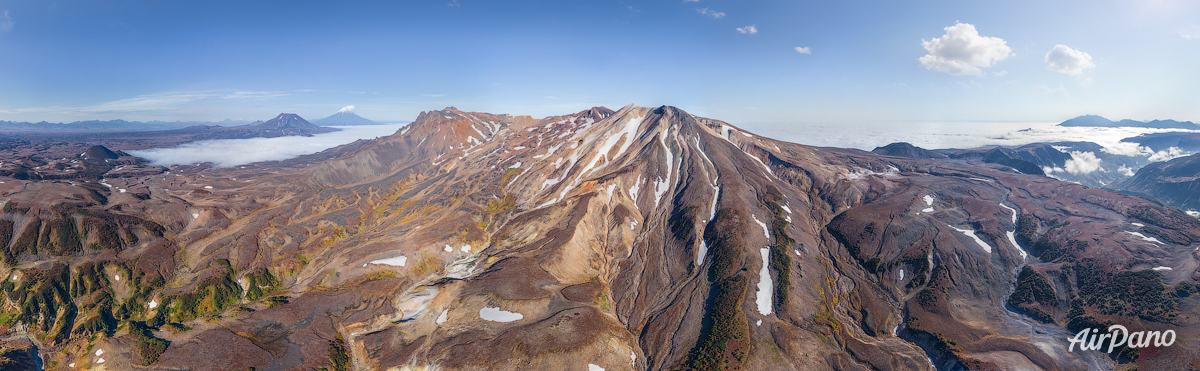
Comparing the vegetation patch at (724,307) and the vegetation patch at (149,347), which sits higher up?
the vegetation patch at (724,307)

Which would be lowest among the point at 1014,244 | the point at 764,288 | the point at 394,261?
the point at 394,261

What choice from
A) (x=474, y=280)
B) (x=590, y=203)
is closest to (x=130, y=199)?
(x=474, y=280)

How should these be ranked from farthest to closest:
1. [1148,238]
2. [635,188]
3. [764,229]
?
1. [635,188]
2. [764,229]
3. [1148,238]

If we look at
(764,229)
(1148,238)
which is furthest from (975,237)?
(764,229)

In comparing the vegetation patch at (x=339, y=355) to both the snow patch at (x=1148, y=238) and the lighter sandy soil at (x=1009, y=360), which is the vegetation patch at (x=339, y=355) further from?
the snow patch at (x=1148, y=238)

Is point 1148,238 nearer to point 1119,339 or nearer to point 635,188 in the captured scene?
point 1119,339

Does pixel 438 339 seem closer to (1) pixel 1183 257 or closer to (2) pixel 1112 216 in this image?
(1) pixel 1183 257

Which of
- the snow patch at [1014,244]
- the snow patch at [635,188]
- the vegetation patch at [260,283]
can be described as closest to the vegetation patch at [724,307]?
the snow patch at [635,188]

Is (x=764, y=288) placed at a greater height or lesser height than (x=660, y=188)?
lesser
